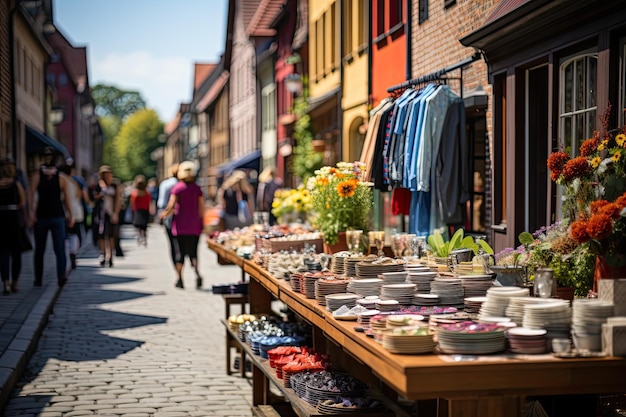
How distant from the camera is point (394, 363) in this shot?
4070 mm

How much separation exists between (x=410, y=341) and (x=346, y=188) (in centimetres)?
527

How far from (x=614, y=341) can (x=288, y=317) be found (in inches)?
258

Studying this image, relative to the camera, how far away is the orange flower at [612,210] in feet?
16.0

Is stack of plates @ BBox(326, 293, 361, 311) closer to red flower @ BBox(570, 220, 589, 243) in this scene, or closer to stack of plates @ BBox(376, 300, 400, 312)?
stack of plates @ BBox(376, 300, 400, 312)

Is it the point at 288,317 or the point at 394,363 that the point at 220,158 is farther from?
the point at 394,363

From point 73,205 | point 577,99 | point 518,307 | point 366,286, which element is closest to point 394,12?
point 73,205

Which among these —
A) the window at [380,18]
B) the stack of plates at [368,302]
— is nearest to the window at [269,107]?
the window at [380,18]

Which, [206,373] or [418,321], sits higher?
[418,321]

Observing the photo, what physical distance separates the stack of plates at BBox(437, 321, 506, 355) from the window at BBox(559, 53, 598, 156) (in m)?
4.19

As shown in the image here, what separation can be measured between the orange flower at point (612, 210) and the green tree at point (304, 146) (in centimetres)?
2168

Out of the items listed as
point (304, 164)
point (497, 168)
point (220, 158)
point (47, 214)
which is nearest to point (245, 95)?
point (220, 158)

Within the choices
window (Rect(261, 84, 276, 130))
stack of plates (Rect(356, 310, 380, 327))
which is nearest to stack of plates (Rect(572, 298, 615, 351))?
stack of plates (Rect(356, 310, 380, 327))

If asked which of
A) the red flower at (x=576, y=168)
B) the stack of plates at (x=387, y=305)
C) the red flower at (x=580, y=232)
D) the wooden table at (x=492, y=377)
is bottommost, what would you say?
the wooden table at (x=492, y=377)

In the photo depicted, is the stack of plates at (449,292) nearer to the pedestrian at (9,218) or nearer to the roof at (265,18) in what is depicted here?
the pedestrian at (9,218)
